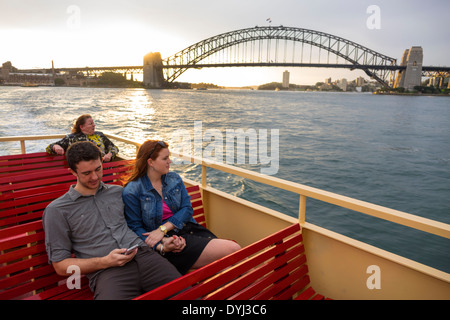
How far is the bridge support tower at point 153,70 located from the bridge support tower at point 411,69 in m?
69.3

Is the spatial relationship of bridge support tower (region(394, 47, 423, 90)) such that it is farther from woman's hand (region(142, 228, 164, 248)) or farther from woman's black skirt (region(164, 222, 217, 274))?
woman's hand (region(142, 228, 164, 248))

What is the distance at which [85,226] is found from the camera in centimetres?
172

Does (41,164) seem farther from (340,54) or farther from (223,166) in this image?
(340,54)

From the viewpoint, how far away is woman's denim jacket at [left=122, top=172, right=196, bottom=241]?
1.99 meters

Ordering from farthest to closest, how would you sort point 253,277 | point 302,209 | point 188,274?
point 302,209, point 253,277, point 188,274

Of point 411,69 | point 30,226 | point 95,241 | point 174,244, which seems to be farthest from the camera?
point 411,69

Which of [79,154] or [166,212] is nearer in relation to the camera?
[79,154]

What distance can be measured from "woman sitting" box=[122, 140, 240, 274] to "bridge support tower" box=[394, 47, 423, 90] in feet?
327

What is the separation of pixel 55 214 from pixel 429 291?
203 cm

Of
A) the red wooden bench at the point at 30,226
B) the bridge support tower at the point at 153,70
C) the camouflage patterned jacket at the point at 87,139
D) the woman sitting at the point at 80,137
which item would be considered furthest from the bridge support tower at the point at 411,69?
the red wooden bench at the point at 30,226

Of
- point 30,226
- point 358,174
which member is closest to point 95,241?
point 30,226

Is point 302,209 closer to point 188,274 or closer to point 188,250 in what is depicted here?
point 188,250

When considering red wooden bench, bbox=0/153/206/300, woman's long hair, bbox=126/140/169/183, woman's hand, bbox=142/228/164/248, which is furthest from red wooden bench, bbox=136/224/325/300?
woman's long hair, bbox=126/140/169/183

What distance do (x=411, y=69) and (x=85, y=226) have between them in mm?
101607
